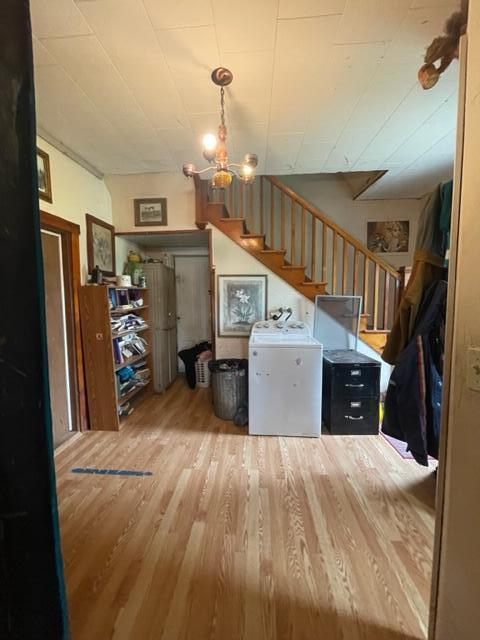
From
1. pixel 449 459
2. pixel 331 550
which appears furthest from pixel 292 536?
pixel 449 459

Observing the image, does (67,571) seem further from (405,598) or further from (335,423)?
(335,423)

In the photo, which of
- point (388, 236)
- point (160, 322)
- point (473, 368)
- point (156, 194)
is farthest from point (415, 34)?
point (160, 322)

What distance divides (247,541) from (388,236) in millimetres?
3987

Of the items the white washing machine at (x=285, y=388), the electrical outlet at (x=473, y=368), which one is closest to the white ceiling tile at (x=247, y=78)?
the electrical outlet at (x=473, y=368)

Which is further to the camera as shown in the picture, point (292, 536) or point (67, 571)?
point (292, 536)

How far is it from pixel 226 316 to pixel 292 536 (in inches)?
88.5

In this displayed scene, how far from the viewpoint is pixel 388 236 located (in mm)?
3990

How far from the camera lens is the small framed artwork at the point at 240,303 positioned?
3.30 metres

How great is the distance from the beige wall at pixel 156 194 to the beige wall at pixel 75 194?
124 mm

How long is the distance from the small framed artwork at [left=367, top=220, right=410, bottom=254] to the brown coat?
2657 mm

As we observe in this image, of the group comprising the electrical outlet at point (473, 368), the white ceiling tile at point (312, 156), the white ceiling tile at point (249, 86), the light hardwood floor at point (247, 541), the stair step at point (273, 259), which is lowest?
the light hardwood floor at point (247, 541)

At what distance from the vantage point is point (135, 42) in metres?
1.49

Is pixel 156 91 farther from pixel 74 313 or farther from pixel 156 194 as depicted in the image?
pixel 74 313

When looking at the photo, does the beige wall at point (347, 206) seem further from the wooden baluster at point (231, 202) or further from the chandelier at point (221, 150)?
the chandelier at point (221, 150)
